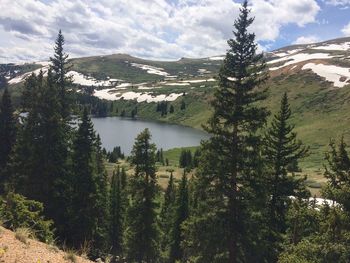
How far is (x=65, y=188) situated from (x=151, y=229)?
1102 cm

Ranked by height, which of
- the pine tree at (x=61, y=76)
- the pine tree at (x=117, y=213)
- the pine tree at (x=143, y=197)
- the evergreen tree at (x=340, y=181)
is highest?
the pine tree at (x=61, y=76)

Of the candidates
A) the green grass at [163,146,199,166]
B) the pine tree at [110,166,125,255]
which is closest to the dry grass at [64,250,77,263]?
the pine tree at [110,166,125,255]

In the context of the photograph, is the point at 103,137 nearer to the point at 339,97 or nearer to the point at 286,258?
the point at 339,97

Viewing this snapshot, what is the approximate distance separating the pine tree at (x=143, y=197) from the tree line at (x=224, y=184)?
0.10m

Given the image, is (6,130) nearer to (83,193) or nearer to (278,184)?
(83,193)

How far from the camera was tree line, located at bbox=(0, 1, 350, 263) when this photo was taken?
73.0 ft

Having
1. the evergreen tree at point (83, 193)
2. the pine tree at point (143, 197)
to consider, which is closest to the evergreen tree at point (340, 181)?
the pine tree at point (143, 197)

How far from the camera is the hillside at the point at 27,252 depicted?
11484 mm

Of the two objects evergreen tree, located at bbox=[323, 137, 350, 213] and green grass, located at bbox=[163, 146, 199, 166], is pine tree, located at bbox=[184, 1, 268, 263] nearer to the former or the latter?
evergreen tree, located at bbox=[323, 137, 350, 213]

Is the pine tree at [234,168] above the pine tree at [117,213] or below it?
above

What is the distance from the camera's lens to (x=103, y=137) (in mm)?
185625

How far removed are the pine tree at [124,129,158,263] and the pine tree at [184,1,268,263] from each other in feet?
47.7

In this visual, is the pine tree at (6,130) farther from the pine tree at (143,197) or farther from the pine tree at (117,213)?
the pine tree at (117,213)

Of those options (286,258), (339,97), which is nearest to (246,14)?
(286,258)
